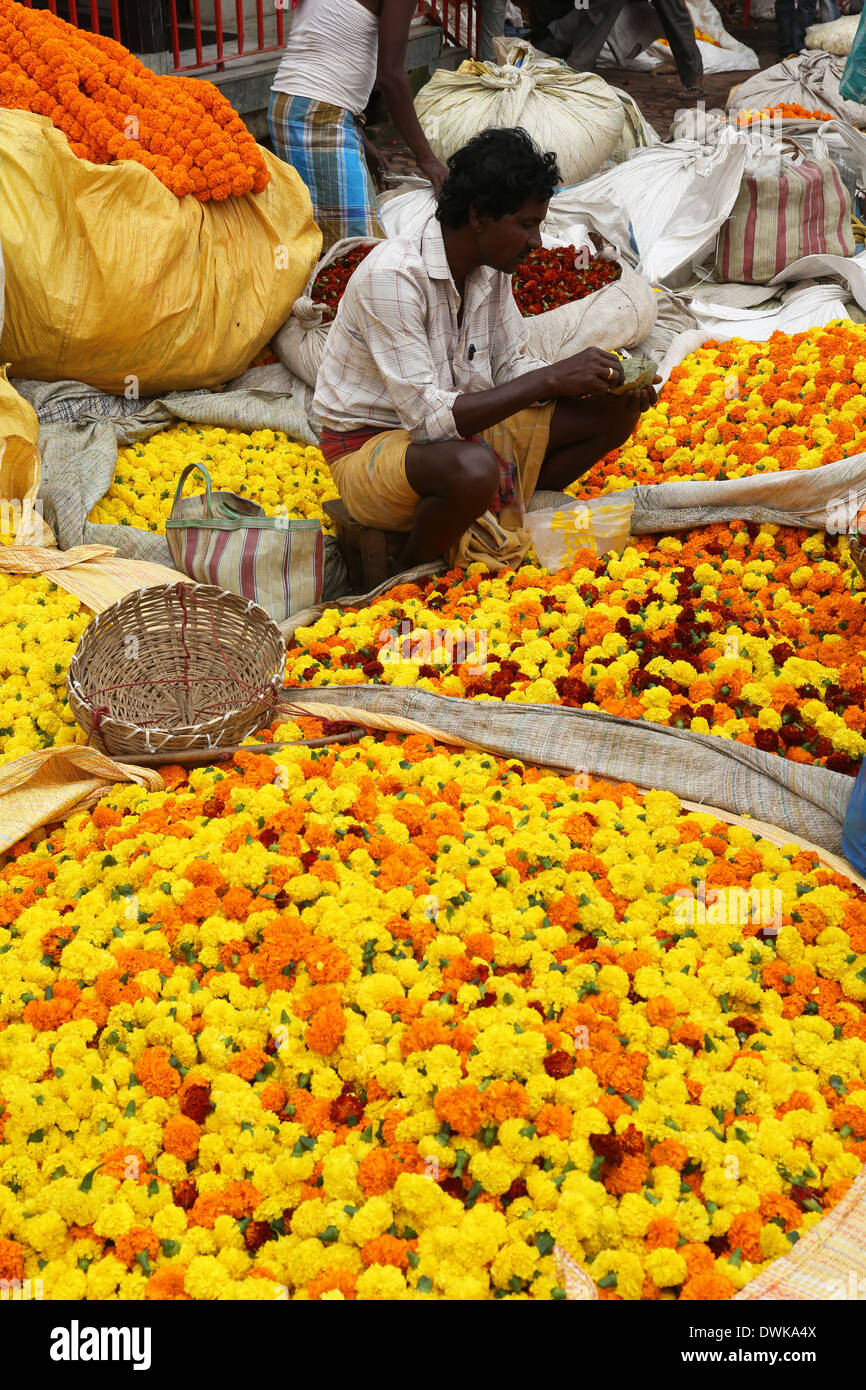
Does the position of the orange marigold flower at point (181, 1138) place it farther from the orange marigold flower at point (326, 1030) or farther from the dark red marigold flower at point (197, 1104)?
the orange marigold flower at point (326, 1030)

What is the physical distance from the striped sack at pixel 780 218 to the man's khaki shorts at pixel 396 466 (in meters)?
2.72

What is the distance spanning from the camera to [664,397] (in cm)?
473

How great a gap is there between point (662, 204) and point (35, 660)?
4.65 m

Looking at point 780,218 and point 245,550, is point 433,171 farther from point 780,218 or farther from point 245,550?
point 245,550

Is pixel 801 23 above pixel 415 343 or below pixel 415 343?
above

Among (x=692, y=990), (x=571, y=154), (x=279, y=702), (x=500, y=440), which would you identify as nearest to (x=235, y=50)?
(x=571, y=154)

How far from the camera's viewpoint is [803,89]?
8039 mm

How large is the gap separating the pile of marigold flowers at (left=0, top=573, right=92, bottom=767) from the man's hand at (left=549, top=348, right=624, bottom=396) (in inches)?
61.4

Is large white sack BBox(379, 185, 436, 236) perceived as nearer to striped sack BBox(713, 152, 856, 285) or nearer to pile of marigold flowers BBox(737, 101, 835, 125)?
striped sack BBox(713, 152, 856, 285)

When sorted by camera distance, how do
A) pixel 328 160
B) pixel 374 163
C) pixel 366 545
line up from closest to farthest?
1. pixel 366 545
2. pixel 328 160
3. pixel 374 163

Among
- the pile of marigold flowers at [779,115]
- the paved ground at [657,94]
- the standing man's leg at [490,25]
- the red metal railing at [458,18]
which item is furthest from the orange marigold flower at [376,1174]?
the red metal railing at [458,18]

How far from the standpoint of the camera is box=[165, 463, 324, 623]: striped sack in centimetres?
362

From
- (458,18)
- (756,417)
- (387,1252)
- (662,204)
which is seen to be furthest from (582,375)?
(458,18)

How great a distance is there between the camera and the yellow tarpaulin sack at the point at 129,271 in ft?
14.1
